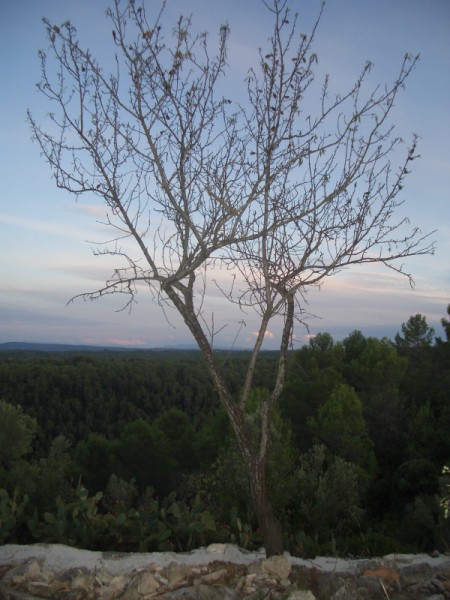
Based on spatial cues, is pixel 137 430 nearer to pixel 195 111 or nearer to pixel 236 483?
pixel 236 483

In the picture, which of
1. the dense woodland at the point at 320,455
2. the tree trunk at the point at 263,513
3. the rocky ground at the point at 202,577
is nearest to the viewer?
the rocky ground at the point at 202,577

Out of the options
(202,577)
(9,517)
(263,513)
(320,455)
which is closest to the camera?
(202,577)

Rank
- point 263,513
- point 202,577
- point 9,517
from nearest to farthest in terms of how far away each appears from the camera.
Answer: point 202,577
point 263,513
point 9,517

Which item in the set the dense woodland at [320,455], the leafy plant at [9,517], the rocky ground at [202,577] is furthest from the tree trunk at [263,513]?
the leafy plant at [9,517]

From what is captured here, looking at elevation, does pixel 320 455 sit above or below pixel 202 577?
below

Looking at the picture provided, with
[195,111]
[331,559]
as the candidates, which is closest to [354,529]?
[331,559]

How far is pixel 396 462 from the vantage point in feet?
64.6

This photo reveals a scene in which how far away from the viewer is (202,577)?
3527 millimetres

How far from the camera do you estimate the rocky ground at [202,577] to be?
3307 mm

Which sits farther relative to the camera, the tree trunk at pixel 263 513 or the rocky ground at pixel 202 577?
the tree trunk at pixel 263 513

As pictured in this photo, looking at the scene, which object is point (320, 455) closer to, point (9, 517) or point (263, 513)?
point (263, 513)

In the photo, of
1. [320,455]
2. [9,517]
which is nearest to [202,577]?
[9,517]

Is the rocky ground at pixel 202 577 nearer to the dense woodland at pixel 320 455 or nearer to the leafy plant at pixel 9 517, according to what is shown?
the leafy plant at pixel 9 517

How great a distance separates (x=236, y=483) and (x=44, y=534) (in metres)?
9.82
